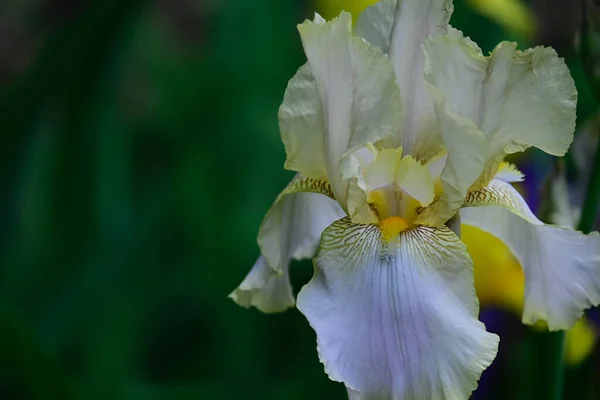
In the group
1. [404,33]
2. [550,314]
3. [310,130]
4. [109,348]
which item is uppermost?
[404,33]

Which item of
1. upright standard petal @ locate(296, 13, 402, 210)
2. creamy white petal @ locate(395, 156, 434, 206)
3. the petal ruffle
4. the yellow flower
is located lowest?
the petal ruffle

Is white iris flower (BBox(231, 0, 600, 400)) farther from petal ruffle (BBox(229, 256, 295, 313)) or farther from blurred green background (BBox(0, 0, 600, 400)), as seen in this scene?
blurred green background (BBox(0, 0, 600, 400))

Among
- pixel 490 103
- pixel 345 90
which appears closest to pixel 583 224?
pixel 490 103

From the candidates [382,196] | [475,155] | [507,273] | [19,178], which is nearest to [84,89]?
[19,178]

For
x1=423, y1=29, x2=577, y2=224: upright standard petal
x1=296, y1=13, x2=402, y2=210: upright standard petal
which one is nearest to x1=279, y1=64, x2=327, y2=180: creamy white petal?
x1=296, y1=13, x2=402, y2=210: upright standard petal

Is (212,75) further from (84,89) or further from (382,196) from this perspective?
(382,196)

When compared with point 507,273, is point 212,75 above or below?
above

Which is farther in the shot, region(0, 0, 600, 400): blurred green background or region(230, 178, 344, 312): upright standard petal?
region(0, 0, 600, 400): blurred green background
